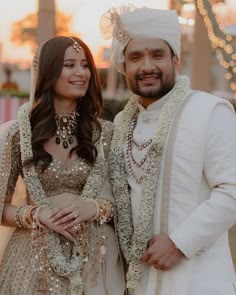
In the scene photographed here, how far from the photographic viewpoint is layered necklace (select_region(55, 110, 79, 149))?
3324mm

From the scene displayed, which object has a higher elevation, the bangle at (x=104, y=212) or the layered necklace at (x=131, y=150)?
the layered necklace at (x=131, y=150)

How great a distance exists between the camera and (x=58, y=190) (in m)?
3.26

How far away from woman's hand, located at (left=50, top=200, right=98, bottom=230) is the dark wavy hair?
0.22 m

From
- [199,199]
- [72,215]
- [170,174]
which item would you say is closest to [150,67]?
[170,174]

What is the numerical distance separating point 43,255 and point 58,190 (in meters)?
0.28

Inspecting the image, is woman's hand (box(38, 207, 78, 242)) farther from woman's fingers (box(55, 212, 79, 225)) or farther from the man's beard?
the man's beard

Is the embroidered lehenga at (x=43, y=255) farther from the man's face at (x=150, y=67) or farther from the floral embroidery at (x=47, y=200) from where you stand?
the man's face at (x=150, y=67)

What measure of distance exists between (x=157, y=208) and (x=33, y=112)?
2.29 feet

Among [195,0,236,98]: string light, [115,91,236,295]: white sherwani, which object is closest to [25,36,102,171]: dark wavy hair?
[115,91,236,295]: white sherwani

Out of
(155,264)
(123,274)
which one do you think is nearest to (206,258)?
(155,264)

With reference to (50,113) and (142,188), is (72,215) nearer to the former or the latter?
(142,188)

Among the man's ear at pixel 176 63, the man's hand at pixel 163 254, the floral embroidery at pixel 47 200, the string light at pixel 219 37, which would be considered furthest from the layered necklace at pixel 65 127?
the string light at pixel 219 37

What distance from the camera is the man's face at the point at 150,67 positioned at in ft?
10.5

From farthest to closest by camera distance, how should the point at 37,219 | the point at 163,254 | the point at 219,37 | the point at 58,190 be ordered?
the point at 219,37, the point at 58,190, the point at 37,219, the point at 163,254
